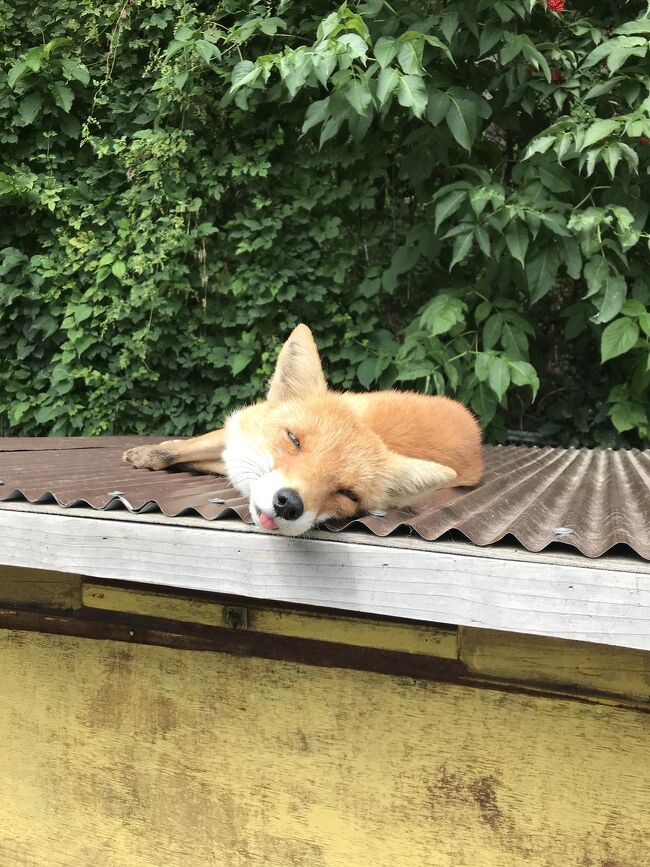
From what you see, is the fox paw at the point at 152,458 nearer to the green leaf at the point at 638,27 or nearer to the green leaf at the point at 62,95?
the green leaf at the point at 638,27

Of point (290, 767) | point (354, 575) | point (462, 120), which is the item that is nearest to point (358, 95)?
point (462, 120)

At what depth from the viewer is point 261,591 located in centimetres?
137

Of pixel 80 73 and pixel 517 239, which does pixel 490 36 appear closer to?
pixel 517 239

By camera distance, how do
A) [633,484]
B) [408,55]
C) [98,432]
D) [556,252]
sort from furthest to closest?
[98,432] < [556,252] < [408,55] < [633,484]

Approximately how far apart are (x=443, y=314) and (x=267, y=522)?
2689mm

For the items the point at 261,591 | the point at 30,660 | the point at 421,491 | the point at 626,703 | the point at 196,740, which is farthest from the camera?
the point at 30,660

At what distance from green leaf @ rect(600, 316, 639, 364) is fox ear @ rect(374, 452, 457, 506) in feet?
7.58

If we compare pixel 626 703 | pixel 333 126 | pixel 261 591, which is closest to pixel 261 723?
pixel 261 591

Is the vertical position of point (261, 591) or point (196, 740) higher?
point (261, 591)

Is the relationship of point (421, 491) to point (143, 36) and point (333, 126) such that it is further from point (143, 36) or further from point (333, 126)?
point (143, 36)

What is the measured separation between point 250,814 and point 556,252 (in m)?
3.11

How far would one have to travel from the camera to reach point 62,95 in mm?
4969

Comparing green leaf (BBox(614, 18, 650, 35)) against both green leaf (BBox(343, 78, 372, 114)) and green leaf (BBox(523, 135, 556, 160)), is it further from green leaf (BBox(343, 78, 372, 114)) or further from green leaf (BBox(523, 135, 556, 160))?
green leaf (BBox(343, 78, 372, 114))

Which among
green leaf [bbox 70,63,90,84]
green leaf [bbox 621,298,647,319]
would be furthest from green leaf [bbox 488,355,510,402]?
green leaf [bbox 70,63,90,84]
